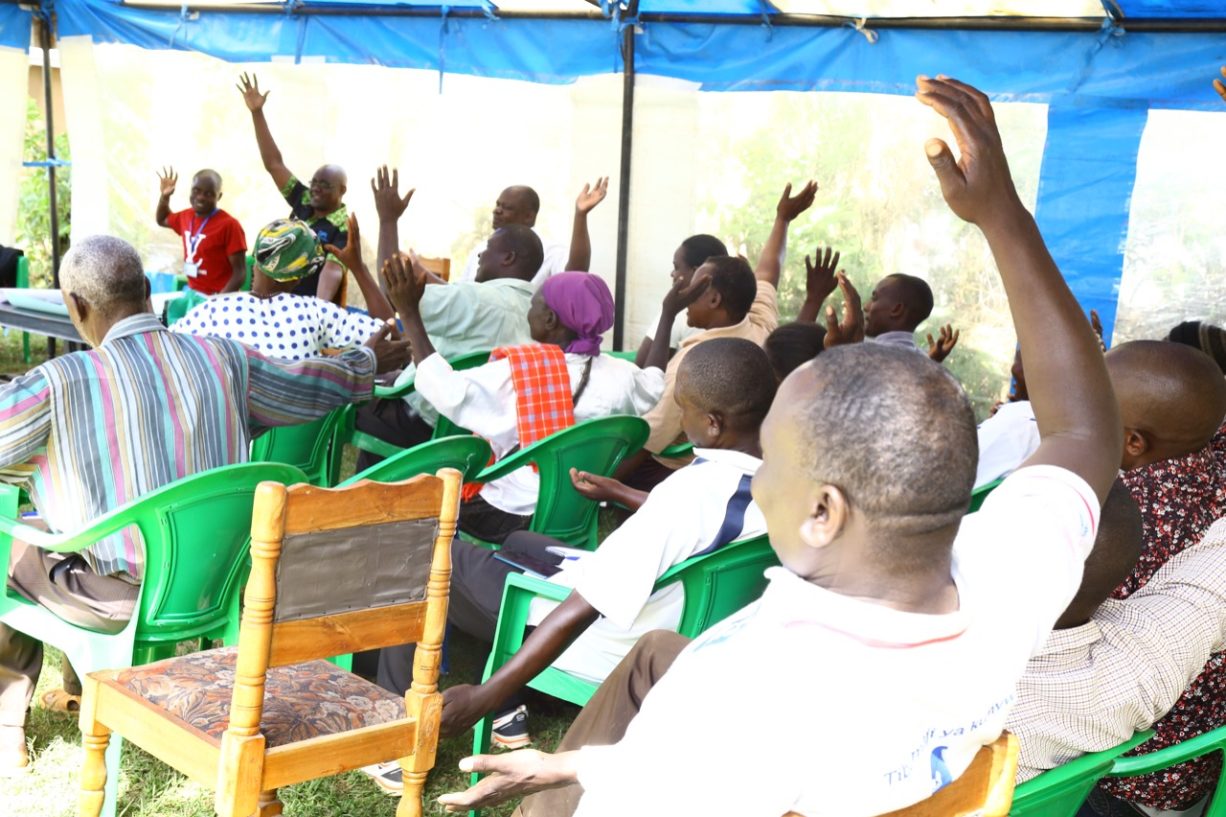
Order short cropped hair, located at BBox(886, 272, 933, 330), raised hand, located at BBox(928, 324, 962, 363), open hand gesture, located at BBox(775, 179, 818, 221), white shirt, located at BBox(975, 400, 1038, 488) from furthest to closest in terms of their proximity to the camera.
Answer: open hand gesture, located at BBox(775, 179, 818, 221) → short cropped hair, located at BBox(886, 272, 933, 330) → raised hand, located at BBox(928, 324, 962, 363) → white shirt, located at BBox(975, 400, 1038, 488)

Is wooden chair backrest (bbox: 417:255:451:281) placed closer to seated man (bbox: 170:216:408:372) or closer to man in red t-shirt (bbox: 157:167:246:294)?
man in red t-shirt (bbox: 157:167:246:294)

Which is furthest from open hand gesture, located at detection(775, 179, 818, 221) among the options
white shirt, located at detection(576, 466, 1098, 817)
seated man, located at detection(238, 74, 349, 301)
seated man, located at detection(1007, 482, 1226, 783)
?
white shirt, located at detection(576, 466, 1098, 817)

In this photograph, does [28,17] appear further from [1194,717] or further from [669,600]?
[1194,717]

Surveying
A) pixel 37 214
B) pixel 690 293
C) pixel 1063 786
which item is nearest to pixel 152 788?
pixel 1063 786

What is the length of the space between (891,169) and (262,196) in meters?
4.68

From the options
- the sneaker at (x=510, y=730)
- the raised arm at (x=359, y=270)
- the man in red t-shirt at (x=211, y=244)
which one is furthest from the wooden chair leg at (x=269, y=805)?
the man in red t-shirt at (x=211, y=244)

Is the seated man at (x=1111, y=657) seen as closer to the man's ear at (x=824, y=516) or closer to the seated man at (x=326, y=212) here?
the man's ear at (x=824, y=516)

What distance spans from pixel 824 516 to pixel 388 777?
2120 millimetres

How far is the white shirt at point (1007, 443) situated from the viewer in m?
3.52

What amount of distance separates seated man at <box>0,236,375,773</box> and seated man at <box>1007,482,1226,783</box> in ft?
6.84

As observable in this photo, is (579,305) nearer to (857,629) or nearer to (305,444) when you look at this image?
(305,444)

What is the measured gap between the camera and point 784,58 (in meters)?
6.64

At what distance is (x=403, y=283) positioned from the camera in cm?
396

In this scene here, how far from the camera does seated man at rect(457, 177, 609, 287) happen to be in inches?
247
